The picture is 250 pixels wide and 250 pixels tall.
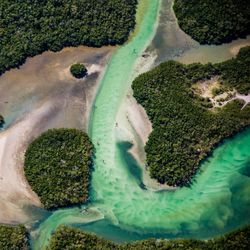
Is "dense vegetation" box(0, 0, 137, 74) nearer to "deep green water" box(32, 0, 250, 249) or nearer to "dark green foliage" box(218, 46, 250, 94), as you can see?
"deep green water" box(32, 0, 250, 249)

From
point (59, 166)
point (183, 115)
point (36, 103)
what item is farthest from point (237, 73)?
point (36, 103)

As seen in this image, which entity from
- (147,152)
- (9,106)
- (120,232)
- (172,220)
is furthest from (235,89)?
(9,106)

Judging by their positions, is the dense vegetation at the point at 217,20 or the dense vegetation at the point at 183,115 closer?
the dense vegetation at the point at 183,115

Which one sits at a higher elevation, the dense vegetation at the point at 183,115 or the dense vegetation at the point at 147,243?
the dense vegetation at the point at 183,115

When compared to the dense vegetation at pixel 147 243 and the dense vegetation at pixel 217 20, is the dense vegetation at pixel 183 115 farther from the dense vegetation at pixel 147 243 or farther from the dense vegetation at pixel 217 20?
the dense vegetation at pixel 147 243

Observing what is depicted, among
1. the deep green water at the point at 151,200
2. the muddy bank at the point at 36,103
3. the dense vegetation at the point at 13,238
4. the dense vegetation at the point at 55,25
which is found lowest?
the deep green water at the point at 151,200

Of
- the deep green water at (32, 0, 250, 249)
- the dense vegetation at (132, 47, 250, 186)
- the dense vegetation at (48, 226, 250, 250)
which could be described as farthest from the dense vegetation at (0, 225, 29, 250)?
the dense vegetation at (132, 47, 250, 186)

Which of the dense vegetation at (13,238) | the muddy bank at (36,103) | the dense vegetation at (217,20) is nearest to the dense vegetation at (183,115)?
the dense vegetation at (217,20)

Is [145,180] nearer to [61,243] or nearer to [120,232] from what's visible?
[120,232]
